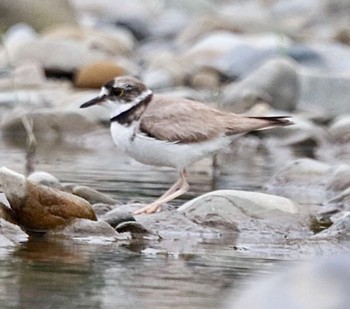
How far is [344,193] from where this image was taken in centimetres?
953

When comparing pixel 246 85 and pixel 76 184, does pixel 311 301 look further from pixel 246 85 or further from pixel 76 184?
pixel 246 85

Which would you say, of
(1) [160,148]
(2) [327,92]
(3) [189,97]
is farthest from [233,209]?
(2) [327,92]

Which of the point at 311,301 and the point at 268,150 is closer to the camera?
the point at 311,301

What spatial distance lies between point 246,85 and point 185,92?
886 mm

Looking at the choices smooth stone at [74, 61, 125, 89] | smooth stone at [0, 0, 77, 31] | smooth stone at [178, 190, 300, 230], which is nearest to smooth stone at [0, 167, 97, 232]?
smooth stone at [178, 190, 300, 230]

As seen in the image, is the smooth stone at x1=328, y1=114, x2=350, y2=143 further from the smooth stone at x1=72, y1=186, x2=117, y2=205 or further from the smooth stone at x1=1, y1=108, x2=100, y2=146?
the smooth stone at x1=72, y1=186, x2=117, y2=205

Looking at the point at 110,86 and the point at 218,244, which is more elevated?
the point at 110,86

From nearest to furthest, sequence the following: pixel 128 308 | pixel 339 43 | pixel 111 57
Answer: pixel 128 308 < pixel 111 57 < pixel 339 43

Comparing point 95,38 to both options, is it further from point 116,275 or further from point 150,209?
point 116,275

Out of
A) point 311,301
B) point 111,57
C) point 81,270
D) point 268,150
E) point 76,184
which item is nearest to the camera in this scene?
point 311,301

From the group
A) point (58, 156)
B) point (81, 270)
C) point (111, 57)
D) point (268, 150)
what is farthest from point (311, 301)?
point (111, 57)

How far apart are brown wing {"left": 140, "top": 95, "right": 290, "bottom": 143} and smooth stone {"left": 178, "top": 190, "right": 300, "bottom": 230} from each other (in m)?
0.56

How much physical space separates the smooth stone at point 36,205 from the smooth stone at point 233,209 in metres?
0.91

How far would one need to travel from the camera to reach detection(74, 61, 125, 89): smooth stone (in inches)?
666
